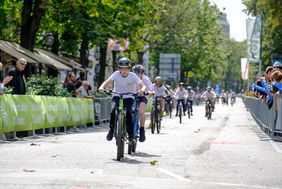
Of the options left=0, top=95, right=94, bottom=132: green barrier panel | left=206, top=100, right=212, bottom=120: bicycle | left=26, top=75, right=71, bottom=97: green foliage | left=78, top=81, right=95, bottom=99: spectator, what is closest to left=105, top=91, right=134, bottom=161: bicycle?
left=0, top=95, right=94, bottom=132: green barrier panel

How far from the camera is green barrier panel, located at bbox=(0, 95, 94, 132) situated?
2000cm

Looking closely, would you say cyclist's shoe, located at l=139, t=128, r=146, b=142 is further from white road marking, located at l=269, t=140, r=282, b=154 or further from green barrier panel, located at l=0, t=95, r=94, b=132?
green barrier panel, located at l=0, t=95, r=94, b=132

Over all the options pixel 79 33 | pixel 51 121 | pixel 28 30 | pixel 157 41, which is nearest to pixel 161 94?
pixel 51 121

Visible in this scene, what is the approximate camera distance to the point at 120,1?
138 ft

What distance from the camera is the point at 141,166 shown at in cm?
1256

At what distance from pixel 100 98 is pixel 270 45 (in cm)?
1477

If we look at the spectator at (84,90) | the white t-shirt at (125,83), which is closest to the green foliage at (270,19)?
the spectator at (84,90)

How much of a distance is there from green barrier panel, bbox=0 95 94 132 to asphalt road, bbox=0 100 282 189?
181 centimetres

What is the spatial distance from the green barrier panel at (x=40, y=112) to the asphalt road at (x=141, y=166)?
181 centimetres

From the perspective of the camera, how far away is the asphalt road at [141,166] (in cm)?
1027

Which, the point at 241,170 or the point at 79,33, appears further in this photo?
the point at 79,33

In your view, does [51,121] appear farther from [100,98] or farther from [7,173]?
[7,173]

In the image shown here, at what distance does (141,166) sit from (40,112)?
10.6 m

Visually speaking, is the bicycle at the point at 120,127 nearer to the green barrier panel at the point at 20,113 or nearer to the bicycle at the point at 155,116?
the green barrier panel at the point at 20,113
